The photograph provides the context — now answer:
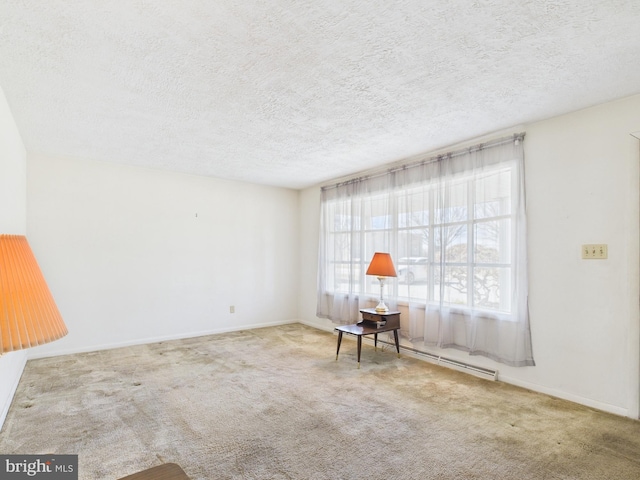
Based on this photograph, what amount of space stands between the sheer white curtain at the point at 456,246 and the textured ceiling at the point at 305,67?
18.9 inches

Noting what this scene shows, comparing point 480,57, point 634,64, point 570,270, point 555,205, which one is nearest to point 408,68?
point 480,57

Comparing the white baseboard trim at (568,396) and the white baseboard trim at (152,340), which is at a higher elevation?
the white baseboard trim at (568,396)

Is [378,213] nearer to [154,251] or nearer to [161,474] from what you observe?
[154,251]

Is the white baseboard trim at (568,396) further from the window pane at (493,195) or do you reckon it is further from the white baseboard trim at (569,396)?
the window pane at (493,195)

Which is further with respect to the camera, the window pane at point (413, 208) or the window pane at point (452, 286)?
the window pane at point (413, 208)

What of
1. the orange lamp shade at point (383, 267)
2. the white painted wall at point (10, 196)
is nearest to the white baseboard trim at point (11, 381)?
the white painted wall at point (10, 196)

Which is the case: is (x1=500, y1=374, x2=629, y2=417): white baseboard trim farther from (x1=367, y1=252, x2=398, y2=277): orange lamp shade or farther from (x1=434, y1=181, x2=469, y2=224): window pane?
(x1=434, y1=181, x2=469, y2=224): window pane

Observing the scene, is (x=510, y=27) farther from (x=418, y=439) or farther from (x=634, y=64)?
(x=418, y=439)

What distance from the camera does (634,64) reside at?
88.7 inches

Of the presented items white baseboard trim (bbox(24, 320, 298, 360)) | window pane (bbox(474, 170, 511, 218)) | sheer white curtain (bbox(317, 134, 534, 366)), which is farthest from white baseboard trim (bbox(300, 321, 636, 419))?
white baseboard trim (bbox(24, 320, 298, 360))

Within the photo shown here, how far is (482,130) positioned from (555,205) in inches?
38.7

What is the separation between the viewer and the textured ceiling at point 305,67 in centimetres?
178

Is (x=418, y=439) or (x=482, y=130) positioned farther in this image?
(x=482, y=130)

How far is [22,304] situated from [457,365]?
3.81 metres
